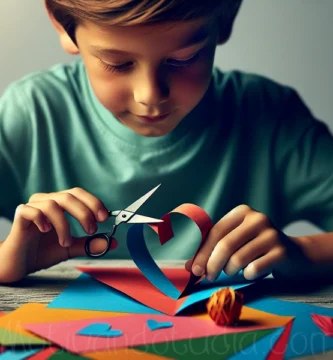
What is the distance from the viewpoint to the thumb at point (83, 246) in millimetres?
631

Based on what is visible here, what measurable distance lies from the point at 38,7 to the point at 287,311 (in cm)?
57

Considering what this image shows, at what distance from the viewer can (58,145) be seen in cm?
82

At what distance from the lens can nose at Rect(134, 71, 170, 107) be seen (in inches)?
25.8

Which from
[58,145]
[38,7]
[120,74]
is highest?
[38,7]

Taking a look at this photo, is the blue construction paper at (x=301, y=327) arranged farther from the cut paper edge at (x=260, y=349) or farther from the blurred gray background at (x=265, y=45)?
the blurred gray background at (x=265, y=45)

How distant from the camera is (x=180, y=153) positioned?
0.82 m

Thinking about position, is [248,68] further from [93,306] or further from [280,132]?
[93,306]

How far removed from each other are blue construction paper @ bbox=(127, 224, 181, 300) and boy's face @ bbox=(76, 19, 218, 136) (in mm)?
167

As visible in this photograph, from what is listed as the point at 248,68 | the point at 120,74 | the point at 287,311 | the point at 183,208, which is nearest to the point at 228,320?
the point at 287,311

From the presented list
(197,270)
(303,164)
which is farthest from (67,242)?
(303,164)

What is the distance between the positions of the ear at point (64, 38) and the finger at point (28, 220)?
0.26 meters

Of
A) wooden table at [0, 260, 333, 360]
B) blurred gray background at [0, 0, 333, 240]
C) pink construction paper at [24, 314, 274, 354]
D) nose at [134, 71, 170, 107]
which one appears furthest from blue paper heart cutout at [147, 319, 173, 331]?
blurred gray background at [0, 0, 333, 240]

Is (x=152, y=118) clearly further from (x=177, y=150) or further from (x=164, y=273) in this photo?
(x=164, y=273)

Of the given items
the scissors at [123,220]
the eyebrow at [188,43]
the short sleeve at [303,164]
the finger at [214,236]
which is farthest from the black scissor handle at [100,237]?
the short sleeve at [303,164]
